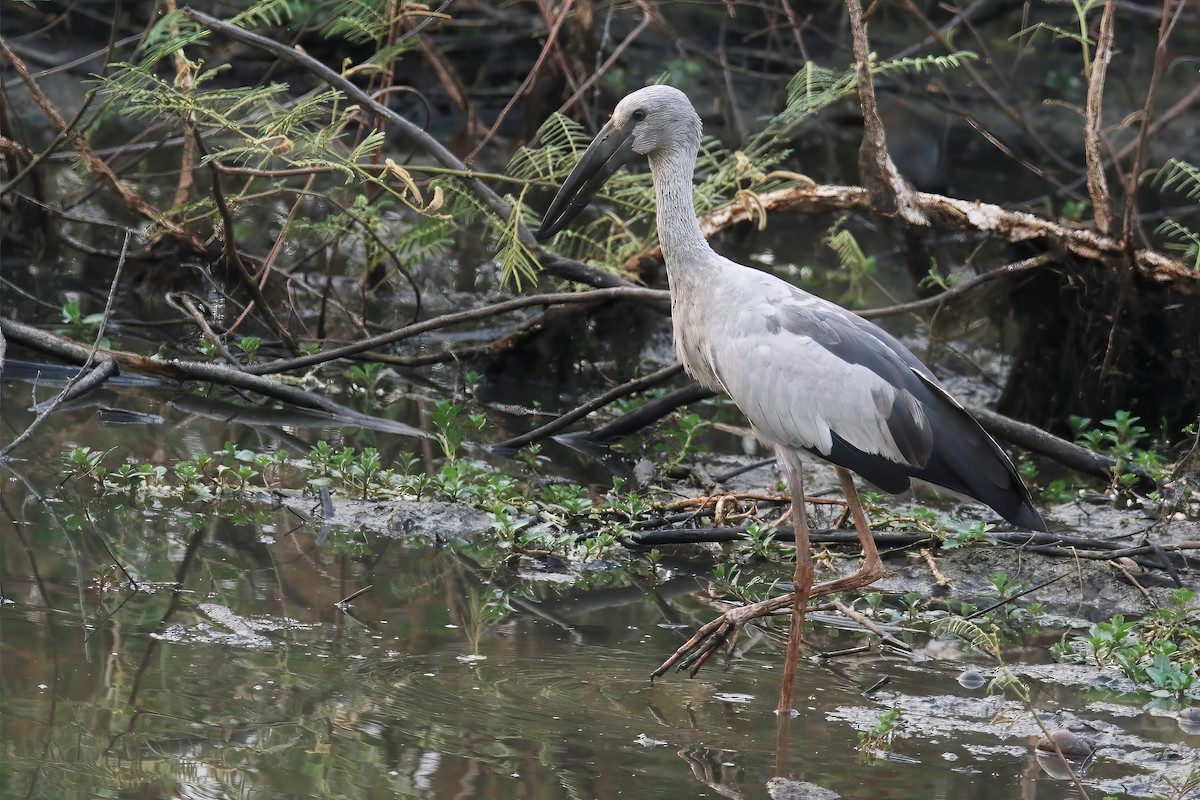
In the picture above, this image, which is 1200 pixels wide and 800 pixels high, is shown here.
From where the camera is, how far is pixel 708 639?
14.7ft

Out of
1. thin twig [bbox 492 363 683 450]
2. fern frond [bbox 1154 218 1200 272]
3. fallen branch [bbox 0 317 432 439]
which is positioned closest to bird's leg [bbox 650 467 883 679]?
thin twig [bbox 492 363 683 450]

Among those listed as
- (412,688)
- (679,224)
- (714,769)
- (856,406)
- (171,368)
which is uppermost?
(679,224)

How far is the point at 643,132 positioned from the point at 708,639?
5.97ft

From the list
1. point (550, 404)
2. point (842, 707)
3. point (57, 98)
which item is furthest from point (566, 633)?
point (57, 98)

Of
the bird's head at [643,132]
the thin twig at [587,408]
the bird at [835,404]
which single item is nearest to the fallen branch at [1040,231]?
the thin twig at [587,408]

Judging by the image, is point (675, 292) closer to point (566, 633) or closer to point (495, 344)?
point (566, 633)

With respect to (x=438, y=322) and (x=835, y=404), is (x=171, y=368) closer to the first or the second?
(x=438, y=322)

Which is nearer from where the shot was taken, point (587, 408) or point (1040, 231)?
point (587, 408)

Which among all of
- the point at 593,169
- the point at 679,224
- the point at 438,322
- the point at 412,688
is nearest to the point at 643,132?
the point at 593,169

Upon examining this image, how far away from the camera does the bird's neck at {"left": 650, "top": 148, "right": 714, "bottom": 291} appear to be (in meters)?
5.01

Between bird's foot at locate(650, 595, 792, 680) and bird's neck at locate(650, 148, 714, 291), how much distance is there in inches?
45.8

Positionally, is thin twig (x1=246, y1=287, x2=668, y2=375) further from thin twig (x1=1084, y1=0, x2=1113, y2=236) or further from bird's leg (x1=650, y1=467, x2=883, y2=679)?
thin twig (x1=1084, y1=0, x2=1113, y2=236)

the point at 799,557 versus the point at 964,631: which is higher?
the point at 799,557

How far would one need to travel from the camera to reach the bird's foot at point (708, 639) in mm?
4320
